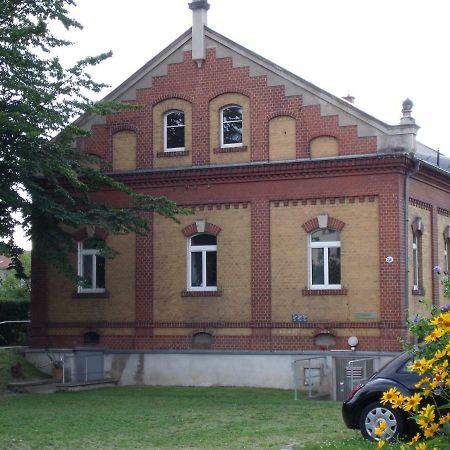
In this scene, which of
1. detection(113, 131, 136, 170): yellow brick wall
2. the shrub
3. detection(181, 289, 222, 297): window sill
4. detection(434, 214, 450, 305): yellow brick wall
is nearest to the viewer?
detection(181, 289, 222, 297): window sill

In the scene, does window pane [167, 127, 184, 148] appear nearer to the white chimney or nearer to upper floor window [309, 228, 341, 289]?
the white chimney

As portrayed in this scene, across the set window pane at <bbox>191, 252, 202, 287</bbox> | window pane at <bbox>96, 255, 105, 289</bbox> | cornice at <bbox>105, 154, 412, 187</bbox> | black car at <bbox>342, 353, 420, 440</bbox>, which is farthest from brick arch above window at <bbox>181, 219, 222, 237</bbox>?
black car at <bbox>342, 353, 420, 440</bbox>

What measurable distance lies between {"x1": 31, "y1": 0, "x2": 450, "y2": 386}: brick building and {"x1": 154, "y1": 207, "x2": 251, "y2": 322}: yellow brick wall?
41mm

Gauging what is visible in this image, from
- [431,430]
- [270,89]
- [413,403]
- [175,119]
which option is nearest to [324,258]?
[270,89]

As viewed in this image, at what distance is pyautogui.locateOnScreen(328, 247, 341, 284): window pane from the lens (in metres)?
26.4

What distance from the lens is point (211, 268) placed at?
92.0 ft

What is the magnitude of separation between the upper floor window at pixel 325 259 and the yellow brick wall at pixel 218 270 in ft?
6.31

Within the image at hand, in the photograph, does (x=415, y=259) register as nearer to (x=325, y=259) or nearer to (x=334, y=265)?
(x=334, y=265)

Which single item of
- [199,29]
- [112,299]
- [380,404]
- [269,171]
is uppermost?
[199,29]

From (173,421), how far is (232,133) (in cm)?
1172

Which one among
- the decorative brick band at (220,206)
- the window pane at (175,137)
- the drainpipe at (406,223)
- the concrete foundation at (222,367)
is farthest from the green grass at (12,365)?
the drainpipe at (406,223)

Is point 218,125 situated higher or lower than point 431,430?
higher

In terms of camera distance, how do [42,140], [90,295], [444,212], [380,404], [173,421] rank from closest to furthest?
[380,404] → [173,421] → [42,140] → [90,295] → [444,212]

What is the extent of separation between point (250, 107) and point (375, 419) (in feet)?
48.6
